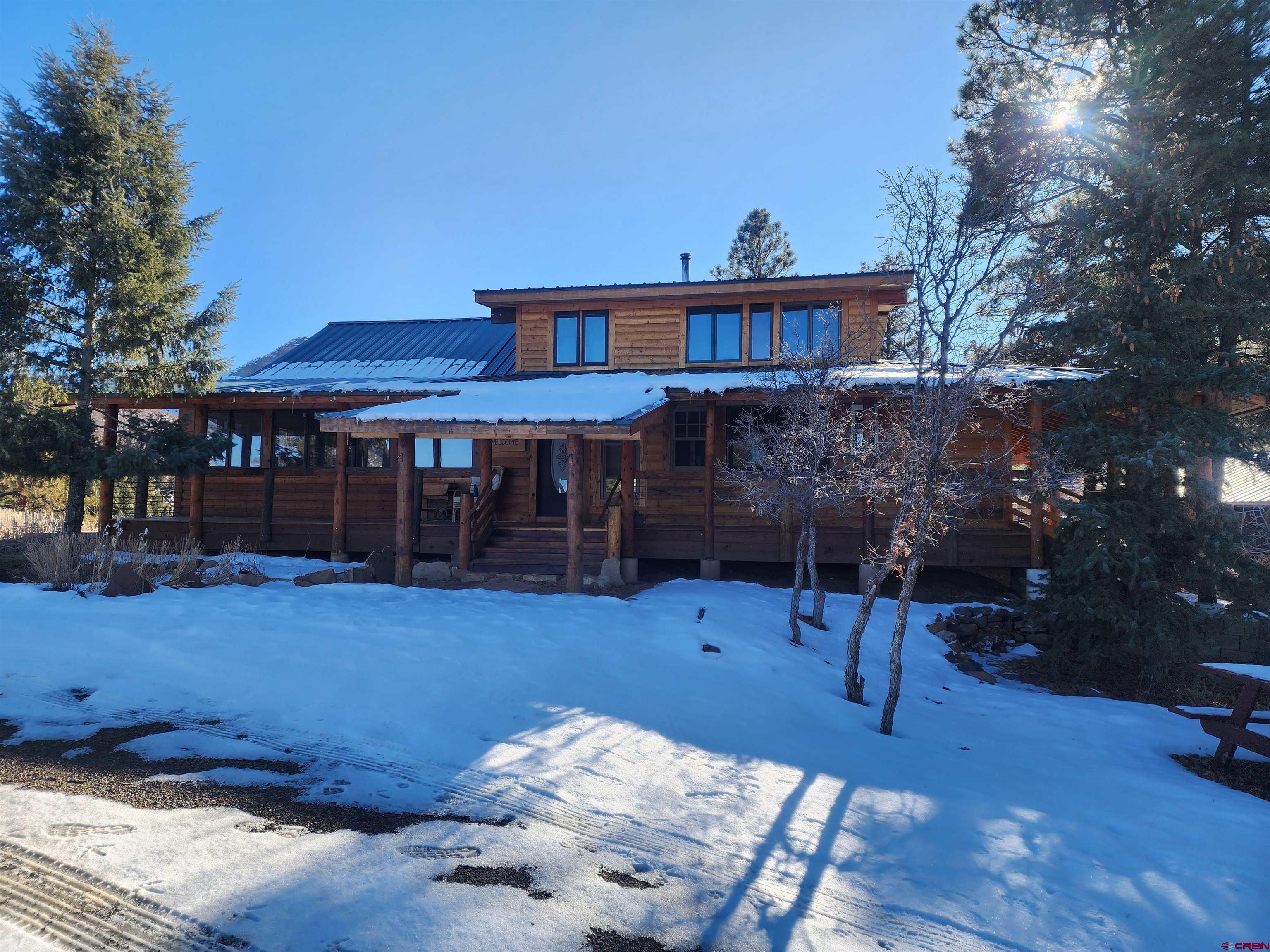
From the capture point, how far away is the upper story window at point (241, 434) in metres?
15.7

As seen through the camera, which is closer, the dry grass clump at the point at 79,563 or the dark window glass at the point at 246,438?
the dry grass clump at the point at 79,563

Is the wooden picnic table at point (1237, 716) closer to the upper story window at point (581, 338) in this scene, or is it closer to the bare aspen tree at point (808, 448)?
the bare aspen tree at point (808, 448)

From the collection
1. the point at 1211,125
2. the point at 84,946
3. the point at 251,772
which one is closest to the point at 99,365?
the point at 251,772

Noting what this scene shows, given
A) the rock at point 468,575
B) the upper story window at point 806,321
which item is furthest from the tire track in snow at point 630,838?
the upper story window at point 806,321

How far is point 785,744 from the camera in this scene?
5297 mm

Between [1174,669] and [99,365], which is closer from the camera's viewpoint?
[1174,669]

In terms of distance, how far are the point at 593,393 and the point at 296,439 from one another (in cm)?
825

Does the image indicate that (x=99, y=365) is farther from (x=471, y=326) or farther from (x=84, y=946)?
(x=84, y=946)

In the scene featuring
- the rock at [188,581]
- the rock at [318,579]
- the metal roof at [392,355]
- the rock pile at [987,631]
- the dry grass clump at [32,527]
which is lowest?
the rock pile at [987,631]

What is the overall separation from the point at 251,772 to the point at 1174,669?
448 inches

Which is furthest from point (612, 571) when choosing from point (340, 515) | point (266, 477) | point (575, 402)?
point (266, 477)

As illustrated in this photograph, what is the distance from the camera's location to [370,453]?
15656 mm

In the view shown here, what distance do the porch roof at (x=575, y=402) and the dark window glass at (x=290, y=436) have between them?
13.5 feet

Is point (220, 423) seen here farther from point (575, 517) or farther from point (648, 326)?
point (575, 517)
